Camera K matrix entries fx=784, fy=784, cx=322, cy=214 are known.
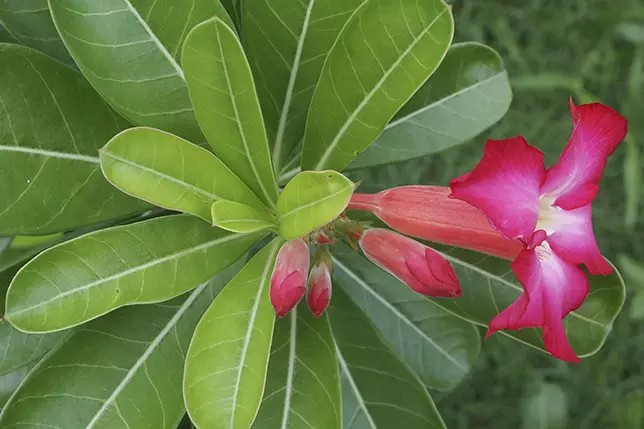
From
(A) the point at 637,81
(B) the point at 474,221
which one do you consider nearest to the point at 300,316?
(B) the point at 474,221

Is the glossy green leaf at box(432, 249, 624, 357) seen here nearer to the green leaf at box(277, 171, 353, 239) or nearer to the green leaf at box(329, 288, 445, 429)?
the green leaf at box(329, 288, 445, 429)

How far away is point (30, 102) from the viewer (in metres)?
0.74

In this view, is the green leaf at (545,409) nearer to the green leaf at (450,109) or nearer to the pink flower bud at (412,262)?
the green leaf at (450,109)

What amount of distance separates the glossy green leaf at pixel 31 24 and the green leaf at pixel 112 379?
0.96ft

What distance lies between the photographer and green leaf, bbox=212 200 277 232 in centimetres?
67

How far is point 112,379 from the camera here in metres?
0.77

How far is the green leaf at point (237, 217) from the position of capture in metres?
0.67

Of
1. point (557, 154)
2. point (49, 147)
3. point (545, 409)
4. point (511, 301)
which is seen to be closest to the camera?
point (49, 147)

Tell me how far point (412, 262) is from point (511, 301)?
25 centimetres

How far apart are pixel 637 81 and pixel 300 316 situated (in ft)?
4.08

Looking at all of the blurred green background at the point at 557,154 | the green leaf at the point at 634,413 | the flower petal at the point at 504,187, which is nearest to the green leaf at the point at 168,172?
the flower petal at the point at 504,187

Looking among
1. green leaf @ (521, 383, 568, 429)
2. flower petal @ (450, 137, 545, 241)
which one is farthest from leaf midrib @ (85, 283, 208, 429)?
green leaf @ (521, 383, 568, 429)

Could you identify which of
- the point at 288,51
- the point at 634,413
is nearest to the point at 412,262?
the point at 288,51

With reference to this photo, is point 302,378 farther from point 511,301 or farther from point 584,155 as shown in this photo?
point 584,155
